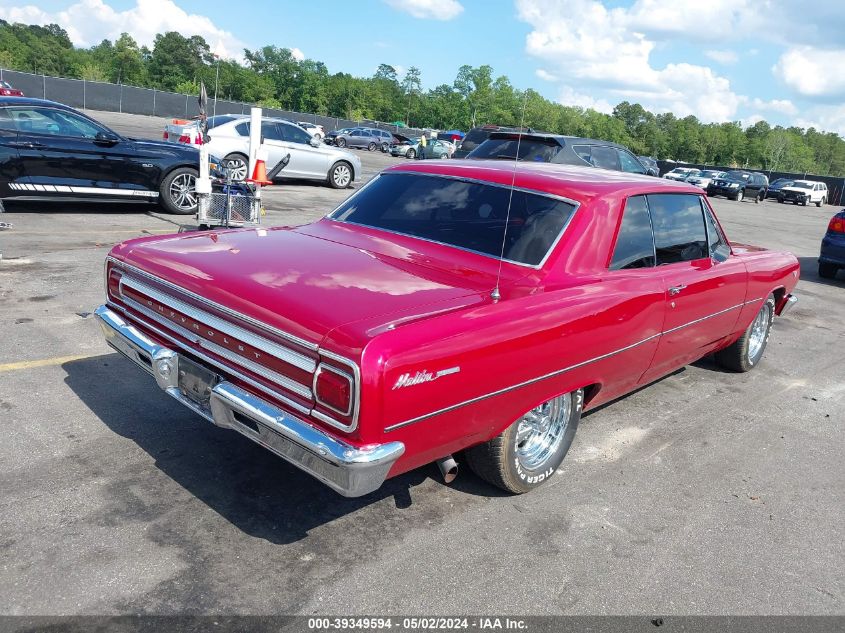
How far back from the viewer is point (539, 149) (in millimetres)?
11164

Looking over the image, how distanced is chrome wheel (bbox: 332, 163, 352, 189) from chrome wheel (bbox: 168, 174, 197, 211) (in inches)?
252

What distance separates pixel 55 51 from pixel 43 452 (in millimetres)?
95625

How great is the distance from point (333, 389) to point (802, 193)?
40.7 meters

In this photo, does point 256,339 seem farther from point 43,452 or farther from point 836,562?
point 836,562

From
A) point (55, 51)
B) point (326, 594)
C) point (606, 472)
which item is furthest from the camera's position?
point (55, 51)

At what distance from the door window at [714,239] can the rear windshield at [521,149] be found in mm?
5932

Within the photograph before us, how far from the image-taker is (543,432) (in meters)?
3.83

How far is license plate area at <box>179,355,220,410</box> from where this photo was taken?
3164mm

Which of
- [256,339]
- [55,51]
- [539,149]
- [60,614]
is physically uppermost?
[55,51]

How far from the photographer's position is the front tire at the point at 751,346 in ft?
19.3

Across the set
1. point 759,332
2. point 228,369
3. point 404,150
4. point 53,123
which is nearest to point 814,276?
point 759,332

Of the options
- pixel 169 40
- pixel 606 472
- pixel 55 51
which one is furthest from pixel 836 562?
pixel 55 51

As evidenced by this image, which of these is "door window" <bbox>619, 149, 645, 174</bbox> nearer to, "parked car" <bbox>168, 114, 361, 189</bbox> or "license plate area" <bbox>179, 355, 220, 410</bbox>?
"parked car" <bbox>168, 114, 361, 189</bbox>

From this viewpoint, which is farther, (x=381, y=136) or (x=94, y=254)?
(x=381, y=136)
